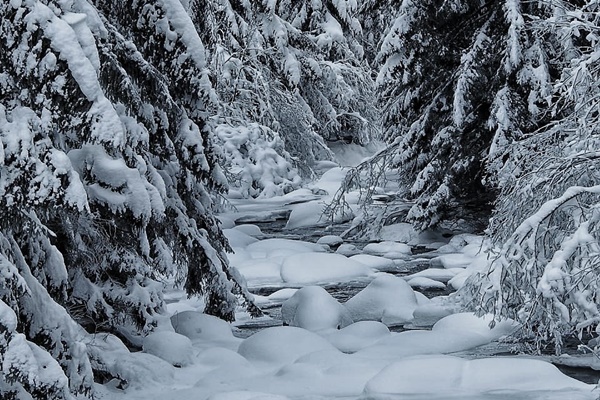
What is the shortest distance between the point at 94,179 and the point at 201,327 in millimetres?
2542

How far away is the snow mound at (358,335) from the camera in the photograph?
23.1 ft

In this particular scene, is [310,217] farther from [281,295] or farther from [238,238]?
[281,295]

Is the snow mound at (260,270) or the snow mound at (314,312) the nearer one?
the snow mound at (314,312)

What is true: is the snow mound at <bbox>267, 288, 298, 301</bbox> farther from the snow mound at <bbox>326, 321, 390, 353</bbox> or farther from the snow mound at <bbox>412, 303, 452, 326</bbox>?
the snow mound at <bbox>326, 321, 390, 353</bbox>

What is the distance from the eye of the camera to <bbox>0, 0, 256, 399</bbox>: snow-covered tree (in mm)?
3633

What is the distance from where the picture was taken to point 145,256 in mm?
6281

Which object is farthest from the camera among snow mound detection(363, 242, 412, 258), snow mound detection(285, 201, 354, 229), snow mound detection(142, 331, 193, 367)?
snow mound detection(285, 201, 354, 229)

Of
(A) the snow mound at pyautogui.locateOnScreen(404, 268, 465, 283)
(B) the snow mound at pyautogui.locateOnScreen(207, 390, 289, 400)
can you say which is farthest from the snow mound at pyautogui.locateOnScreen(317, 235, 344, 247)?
(B) the snow mound at pyautogui.locateOnScreen(207, 390, 289, 400)

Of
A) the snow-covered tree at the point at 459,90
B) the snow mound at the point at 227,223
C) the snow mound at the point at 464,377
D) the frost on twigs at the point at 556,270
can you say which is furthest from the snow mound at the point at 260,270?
the snow mound at the point at 464,377

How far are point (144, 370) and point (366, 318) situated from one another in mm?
2987

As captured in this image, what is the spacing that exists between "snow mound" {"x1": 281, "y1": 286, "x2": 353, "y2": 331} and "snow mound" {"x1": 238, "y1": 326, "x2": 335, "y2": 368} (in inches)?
35.6

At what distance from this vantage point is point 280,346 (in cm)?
658

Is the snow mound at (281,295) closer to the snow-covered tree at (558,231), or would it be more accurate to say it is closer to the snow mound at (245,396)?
the snow-covered tree at (558,231)

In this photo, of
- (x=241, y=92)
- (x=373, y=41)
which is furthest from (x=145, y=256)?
(x=373, y=41)
